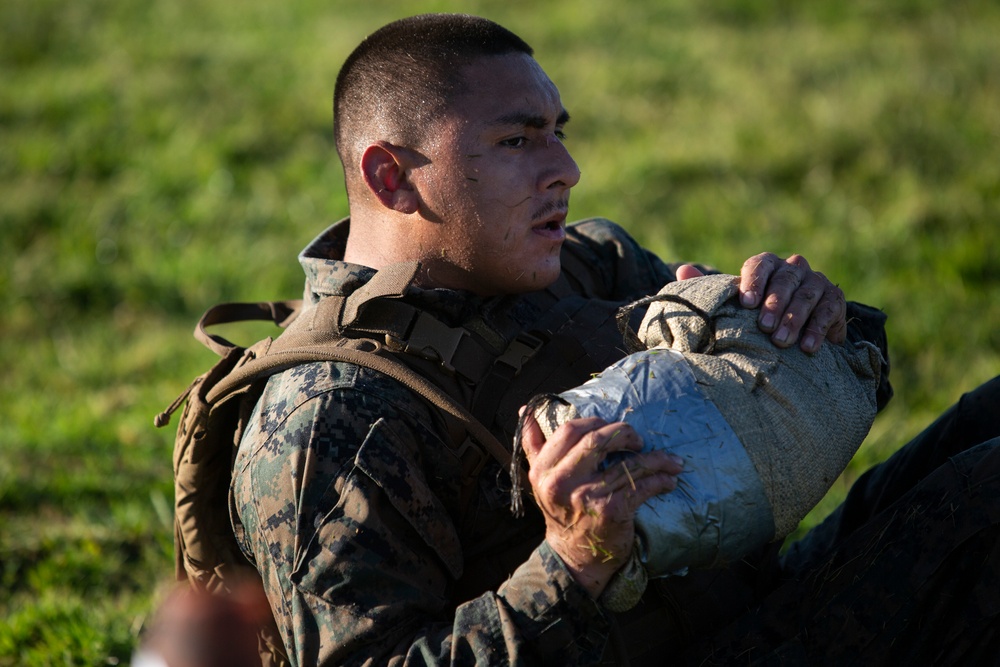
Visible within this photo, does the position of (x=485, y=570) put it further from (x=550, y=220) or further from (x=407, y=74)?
(x=407, y=74)

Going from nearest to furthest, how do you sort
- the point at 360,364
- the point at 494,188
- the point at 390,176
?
1. the point at 360,364
2. the point at 494,188
3. the point at 390,176

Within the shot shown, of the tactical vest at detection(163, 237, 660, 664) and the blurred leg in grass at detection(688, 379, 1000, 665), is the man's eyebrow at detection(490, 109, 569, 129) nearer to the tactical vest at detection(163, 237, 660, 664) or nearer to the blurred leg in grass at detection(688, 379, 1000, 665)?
the tactical vest at detection(163, 237, 660, 664)

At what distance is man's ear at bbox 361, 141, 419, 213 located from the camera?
321cm

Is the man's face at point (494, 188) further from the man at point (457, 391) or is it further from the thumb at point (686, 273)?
the thumb at point (686, 273)

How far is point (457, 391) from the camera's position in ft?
9.21

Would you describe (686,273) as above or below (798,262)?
above

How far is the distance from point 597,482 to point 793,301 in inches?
28.8

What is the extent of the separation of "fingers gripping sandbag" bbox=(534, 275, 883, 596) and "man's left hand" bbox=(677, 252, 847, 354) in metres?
0.03

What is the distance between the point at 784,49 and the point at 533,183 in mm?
6442

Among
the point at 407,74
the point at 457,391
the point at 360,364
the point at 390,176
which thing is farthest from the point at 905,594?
the point at 407,74

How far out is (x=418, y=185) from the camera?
10.4ft

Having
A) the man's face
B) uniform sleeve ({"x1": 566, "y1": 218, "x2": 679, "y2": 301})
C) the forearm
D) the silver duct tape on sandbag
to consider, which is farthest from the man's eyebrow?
the forearm

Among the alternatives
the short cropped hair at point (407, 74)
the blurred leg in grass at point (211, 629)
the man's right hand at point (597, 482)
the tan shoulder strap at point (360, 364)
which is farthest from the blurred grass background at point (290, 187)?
the man's right hand at point (597, 482)

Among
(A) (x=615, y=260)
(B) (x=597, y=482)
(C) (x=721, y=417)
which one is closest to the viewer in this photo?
(B) (x=597, y=482)
